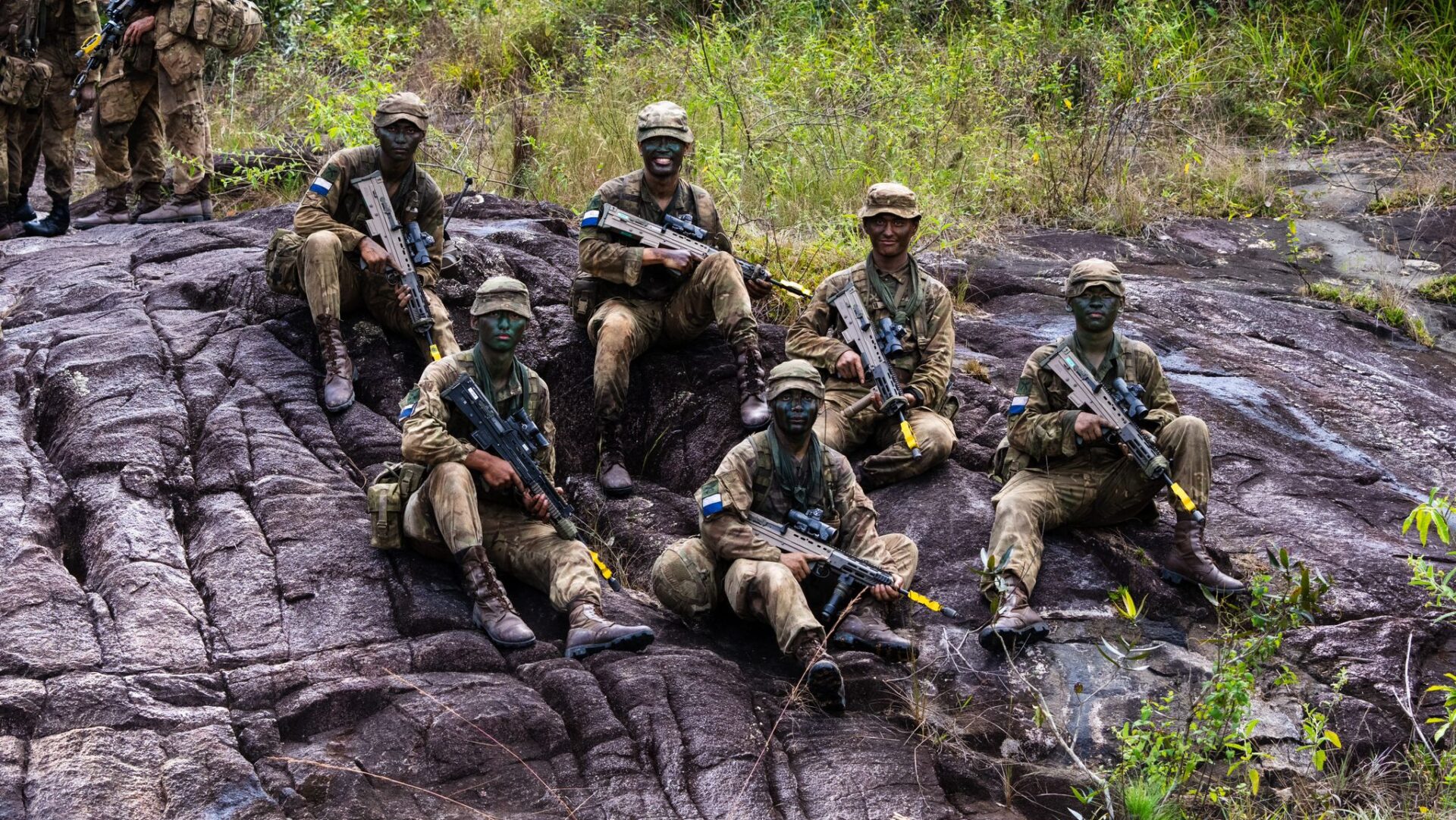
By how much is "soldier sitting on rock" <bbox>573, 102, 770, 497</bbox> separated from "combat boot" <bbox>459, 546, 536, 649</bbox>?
5.01ft

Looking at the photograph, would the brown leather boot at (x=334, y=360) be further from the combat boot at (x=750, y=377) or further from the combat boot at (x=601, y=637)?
the combat boot at (x=601, y=637)

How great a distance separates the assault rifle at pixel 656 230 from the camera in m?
8.62

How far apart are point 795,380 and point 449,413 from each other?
5.38 feet

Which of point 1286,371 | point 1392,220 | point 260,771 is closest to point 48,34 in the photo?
point 260,771

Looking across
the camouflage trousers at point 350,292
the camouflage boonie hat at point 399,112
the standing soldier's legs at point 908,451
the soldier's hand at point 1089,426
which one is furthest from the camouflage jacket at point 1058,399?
the camouflage boonie hat at point 399,112

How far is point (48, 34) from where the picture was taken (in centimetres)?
1046

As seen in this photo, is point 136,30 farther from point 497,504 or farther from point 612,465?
point 497,504

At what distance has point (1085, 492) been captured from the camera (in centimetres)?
753

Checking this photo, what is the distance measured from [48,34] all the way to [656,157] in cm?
489

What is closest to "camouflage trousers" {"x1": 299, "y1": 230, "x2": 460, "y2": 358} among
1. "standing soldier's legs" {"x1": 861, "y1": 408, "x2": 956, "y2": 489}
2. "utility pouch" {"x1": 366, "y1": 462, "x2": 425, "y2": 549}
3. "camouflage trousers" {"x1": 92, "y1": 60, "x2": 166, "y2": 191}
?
"utility pouch" {"x1": 366, "y1": 462, "x2": 425, "y2": 549}

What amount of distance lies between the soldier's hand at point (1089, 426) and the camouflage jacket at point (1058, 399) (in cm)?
11

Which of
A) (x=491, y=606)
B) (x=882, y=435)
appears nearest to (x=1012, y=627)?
(x=882, y=435)

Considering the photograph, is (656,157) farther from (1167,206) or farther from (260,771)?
(1167,206)

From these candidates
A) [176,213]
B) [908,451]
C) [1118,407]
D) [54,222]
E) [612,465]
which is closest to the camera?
[1118,407]
